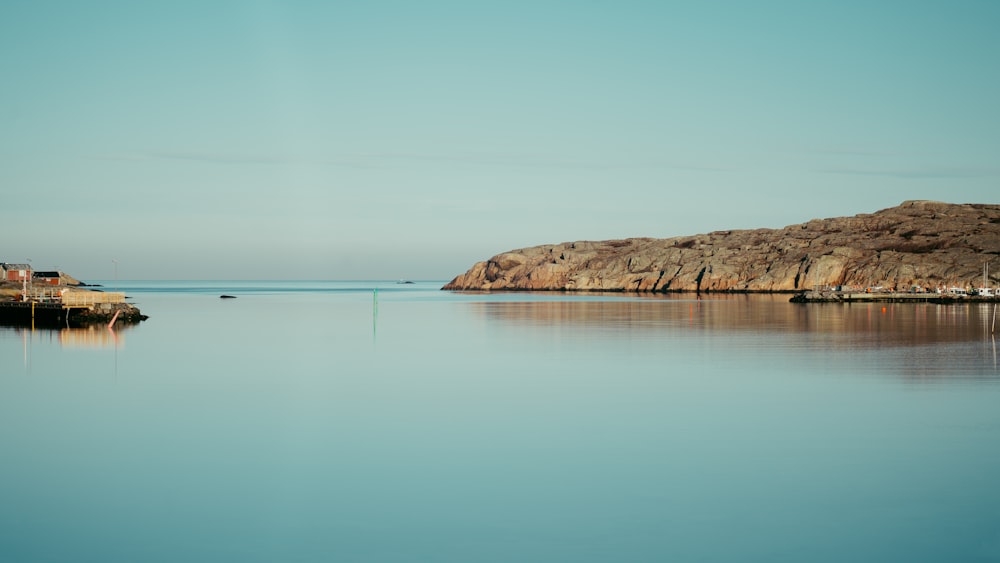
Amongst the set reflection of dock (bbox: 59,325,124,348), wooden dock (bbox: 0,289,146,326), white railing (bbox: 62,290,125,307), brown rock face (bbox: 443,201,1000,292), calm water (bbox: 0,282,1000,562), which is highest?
brown rock face (bbox: 443,201,1000,292)

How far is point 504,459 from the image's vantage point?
16516 mm

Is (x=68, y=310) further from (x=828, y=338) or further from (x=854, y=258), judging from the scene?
(x=854, y=258)

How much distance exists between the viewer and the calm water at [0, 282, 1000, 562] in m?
11.5

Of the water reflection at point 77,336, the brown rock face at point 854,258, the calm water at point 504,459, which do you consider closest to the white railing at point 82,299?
the water reflection at point 77,336

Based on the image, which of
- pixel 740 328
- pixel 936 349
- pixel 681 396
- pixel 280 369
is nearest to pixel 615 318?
pixel 740 328

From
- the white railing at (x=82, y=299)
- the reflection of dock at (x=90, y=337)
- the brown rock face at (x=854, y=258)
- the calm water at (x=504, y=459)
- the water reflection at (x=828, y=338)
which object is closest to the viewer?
the calm water at (x=504, y=459)

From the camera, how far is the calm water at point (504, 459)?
37.8ft

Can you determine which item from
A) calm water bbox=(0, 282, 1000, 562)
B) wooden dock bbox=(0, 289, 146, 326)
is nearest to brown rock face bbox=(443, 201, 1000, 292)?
wooden dock bbox=(0, 289, 146, 326)

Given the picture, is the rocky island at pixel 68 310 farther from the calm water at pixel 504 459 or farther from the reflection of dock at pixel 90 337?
the calm water at pixel 504 459

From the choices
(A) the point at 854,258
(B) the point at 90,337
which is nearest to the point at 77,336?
(B) the point at 90,337

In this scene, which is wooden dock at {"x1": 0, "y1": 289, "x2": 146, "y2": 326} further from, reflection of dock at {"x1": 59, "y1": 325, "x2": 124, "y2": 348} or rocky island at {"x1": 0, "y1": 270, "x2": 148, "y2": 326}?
reflection of dock at {"x1": 59, "y1": 325, "x2": 124, "y2": 348}

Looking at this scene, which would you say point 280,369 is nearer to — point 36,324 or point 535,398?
point 535,398

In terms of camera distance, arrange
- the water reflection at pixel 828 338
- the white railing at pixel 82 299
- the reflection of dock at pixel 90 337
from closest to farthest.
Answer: the water reflection at pixel 828 338 < the reflection of dock at pixel 90 337 < the white railing at pixel 82 299

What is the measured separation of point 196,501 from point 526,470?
546cm
